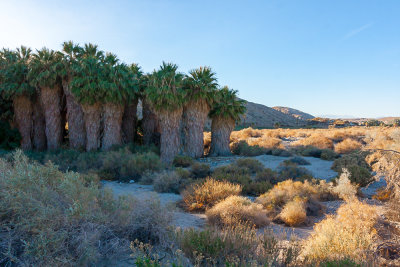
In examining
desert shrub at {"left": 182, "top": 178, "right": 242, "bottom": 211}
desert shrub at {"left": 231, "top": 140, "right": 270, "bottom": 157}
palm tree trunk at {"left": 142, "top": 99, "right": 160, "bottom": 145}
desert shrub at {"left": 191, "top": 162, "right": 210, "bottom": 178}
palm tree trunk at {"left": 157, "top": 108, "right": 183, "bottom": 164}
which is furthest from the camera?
palm tree trunk at {"left": 142, "top": 99, "right": 160, "bottom": 145}

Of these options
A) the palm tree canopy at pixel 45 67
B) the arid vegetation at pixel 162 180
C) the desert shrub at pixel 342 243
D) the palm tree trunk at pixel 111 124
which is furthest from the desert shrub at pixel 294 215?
the palm tree canopy at pixel 45 67

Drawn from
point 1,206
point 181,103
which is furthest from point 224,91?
point 1,206

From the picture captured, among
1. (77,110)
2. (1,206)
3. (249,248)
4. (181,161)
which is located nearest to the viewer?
(1,206)

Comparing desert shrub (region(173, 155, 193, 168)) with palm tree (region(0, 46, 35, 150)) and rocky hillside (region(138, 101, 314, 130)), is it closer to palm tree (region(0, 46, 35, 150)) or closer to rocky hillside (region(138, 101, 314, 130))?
palm tree (region(0, 46, 35, 150))

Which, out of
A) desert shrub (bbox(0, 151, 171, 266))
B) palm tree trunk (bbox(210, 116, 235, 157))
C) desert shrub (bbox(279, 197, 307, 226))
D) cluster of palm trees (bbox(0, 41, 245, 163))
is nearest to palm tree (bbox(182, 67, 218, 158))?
cluster of palm trees (bbox(0, 41, 245, 163))

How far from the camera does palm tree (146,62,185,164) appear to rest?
18.4 metres

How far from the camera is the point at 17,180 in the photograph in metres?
4.90

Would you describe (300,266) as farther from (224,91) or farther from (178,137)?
Answer: (224,91)

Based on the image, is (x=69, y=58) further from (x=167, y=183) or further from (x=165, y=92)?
(x=167, y=183)

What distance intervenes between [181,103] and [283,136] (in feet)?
76.1

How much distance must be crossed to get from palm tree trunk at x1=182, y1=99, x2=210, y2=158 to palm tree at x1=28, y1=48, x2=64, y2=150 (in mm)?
10056

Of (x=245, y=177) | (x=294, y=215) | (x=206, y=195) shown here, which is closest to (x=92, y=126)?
(x=245, y=177)

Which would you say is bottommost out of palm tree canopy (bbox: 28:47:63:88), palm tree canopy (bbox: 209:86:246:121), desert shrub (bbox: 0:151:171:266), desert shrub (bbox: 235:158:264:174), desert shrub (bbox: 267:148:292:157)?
desert shrub (bbox: 235:158:264:174)

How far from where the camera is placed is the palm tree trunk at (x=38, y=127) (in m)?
23.9
